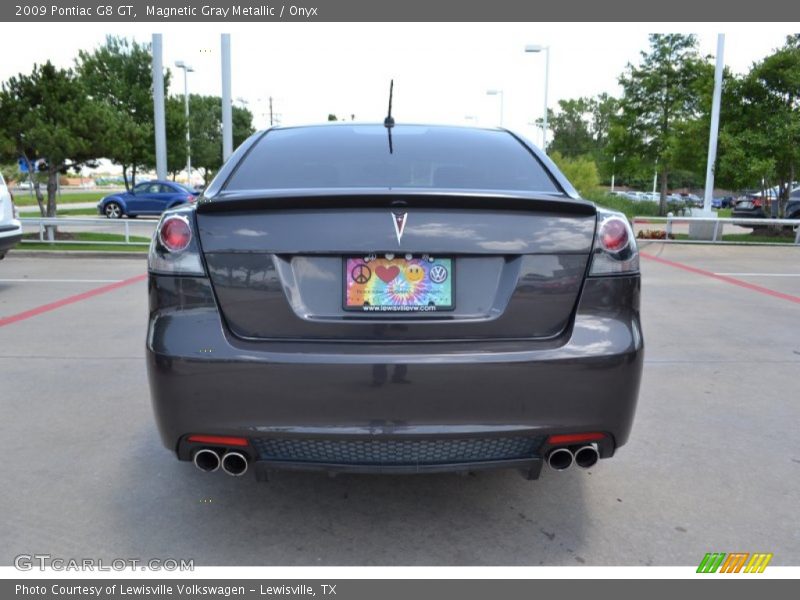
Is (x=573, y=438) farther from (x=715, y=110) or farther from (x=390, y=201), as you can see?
(x=715, y=110)

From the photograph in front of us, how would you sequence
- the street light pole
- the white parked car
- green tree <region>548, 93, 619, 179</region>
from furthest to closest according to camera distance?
green tree <region>548, 93, 619, 179</region> < the street light pole < the white parked car

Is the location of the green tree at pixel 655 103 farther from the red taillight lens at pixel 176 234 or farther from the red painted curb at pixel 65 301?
the red taillight lens at pixel 176 234

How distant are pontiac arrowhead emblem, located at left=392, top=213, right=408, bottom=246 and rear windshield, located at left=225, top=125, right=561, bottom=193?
492 millimetres

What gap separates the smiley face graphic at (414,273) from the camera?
7.90ft

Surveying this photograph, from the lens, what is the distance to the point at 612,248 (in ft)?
8.38

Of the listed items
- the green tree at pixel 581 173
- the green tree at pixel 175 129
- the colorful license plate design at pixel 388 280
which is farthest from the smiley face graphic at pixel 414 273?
the green tree at pixel 581 173

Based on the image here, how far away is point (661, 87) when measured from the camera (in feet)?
90.4

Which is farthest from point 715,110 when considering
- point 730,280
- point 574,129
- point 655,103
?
point 574,129

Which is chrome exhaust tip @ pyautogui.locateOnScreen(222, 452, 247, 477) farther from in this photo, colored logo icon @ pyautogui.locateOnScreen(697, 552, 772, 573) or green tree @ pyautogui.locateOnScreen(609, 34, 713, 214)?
green tree @ pyautogui.locateOnScreen(609, 34, 713, 214)

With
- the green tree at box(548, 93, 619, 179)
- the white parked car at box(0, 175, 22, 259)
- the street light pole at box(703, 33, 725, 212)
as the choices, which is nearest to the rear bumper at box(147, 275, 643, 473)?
the white parked car at box(0, 175, 22, 259)

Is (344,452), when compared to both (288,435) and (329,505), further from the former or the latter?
(329,505)

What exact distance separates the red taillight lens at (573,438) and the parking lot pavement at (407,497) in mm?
313

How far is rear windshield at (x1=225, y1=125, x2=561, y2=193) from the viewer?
9.90 feet
